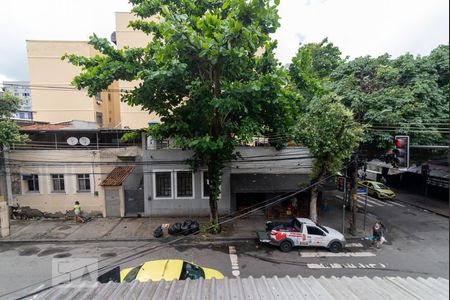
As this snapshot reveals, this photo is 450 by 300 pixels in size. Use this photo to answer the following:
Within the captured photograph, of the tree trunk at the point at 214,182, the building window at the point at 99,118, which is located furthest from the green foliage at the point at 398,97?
the building window at the point at 99,118

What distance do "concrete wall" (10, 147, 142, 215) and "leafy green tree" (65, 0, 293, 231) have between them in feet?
21.6

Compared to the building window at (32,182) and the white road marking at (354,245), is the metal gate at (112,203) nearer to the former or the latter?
the building window at (32,182)

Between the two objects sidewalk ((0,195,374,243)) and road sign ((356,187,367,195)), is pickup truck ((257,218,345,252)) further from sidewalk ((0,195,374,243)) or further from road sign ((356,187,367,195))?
road sign ((356,187,367,195))

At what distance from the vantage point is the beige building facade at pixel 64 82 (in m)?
21.9

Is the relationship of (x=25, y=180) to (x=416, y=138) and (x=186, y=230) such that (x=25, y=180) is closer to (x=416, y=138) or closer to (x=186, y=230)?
(x=186, y=230)

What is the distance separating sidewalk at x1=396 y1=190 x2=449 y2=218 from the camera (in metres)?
16.3

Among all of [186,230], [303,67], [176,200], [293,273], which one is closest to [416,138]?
[303,67]

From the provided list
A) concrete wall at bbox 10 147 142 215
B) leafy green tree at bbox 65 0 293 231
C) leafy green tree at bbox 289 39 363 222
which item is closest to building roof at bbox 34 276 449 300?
leafy green tree at bbox 65 0 293 231

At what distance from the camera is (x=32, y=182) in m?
15.9

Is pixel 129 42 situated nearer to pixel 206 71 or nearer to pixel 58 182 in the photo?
pixel 58 182

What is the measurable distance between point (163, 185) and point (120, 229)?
12.1ft

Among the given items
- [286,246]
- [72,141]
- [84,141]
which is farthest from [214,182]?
[72,141]

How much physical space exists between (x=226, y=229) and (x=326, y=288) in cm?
974

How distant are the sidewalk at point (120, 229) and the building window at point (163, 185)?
1.57 metres
